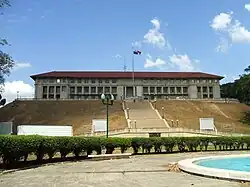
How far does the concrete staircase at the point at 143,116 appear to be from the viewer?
61.9m

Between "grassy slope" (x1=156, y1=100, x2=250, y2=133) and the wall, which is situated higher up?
the wall

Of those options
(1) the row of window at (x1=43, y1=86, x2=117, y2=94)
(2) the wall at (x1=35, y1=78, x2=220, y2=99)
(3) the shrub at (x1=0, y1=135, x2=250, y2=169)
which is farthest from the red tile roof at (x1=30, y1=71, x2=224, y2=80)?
(3) the shrub at (x1=0, y1=135, x2=250, y2=169)

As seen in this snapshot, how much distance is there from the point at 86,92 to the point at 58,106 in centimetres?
2772

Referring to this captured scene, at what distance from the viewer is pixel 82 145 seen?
2062cm

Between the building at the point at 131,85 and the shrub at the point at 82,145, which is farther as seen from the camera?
the building at the point at 131,85

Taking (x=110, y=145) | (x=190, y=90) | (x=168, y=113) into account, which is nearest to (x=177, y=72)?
(x=190, y=90)

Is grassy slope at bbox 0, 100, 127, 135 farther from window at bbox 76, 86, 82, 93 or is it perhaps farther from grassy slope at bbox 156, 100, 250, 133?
window at bbox 76, 86, 82, 93

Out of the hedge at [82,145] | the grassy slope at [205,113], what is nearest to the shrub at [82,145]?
the hedge at [82,145]

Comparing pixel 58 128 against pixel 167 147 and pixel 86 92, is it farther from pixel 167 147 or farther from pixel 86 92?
pixel 86 92

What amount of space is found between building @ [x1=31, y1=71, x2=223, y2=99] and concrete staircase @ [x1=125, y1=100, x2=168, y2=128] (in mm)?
24577

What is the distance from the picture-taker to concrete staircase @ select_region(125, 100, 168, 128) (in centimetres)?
6188

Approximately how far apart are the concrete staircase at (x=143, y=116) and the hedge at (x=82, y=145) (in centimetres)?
2745

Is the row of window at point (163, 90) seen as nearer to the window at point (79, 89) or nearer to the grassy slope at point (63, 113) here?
the window at point (79, 89)

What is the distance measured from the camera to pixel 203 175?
11227 mm
